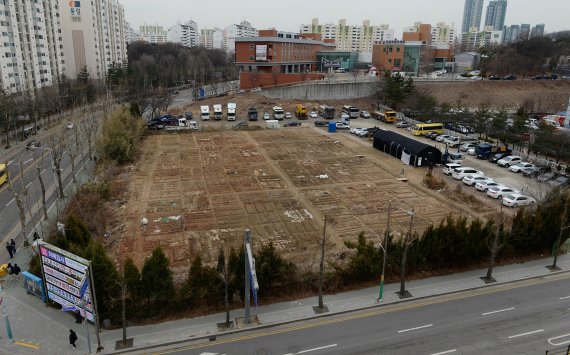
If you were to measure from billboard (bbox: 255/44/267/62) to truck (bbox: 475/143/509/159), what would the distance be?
47.5 meters

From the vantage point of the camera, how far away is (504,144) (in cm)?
4616

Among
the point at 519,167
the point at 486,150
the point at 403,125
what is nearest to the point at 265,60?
the point at 403,125

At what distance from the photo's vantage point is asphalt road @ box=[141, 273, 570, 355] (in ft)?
48.6

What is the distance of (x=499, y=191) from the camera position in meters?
30.5

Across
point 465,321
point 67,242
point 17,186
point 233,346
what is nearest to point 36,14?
point 17,186

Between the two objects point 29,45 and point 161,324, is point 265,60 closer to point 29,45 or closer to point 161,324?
point 29,45

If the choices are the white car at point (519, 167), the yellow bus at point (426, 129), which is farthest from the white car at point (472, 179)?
the yellow bus at point (426, 129)

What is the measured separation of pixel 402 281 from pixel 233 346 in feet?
26.1

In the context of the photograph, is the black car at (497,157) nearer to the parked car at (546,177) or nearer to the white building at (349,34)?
the parked car at (546,177)

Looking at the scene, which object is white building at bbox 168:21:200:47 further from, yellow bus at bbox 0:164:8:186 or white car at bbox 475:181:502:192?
white car at bbox 475:181:502:192

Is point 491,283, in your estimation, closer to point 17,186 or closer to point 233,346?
point 233,346

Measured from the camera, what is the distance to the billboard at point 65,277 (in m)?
14.8

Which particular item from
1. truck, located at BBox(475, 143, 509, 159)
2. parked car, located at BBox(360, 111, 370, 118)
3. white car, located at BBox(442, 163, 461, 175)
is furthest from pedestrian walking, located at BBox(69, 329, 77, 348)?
parked car, located at BBox(360, 111, 370, 118)

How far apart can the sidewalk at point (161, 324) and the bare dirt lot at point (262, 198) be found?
12.7 ft
